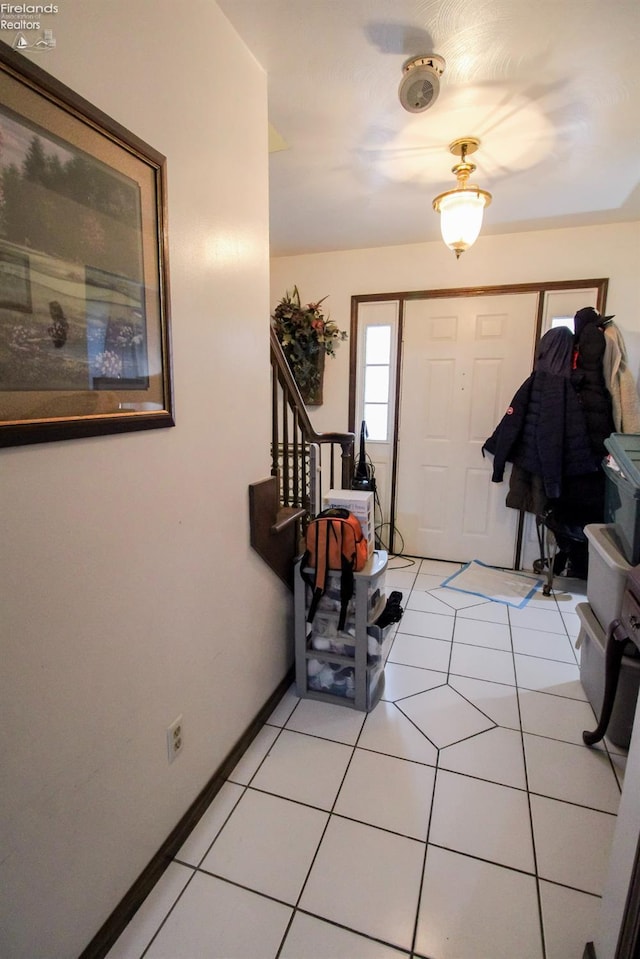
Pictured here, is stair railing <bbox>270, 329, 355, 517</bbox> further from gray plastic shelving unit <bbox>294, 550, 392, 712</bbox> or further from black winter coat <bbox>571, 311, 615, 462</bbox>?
black winter coat <bbox>571, 311, 615, 462</bbox>

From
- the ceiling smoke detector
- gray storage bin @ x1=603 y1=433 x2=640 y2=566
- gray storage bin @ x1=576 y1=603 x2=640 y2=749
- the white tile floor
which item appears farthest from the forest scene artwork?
gray storage bin @ x1=576 y1=603 x2=640 y2=749

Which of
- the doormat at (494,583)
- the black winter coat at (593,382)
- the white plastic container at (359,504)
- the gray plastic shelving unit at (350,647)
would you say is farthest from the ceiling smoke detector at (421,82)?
the doormat at (494,583)

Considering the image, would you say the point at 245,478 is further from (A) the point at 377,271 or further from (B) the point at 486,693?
(A) the point at 377,271

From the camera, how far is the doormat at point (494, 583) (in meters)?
3.00

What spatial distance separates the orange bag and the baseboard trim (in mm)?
575

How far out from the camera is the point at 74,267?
87cm

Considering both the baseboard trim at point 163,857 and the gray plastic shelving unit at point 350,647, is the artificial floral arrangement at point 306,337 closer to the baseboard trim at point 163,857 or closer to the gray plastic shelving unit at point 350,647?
the gray plastic shelving unit at point 350,647

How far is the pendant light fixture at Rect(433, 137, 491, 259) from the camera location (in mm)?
1965

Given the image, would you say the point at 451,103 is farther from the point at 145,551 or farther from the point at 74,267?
the point at 145,551

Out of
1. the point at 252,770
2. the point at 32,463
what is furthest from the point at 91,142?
the point at 252,770

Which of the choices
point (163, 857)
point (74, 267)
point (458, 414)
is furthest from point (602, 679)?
point (74, 267)

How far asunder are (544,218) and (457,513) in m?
2.14

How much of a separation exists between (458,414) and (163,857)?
10.2 feet

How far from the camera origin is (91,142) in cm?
90
